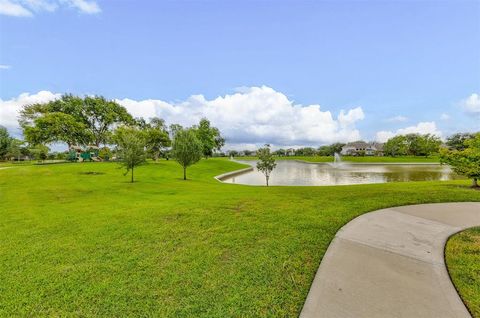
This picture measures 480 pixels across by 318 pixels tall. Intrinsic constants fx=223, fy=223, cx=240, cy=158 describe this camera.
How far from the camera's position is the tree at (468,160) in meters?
11.6

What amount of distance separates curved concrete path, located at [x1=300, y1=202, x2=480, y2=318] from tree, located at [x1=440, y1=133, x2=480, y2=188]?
7976 millimetres

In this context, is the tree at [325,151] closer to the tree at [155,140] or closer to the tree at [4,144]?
the tree at [155,140]

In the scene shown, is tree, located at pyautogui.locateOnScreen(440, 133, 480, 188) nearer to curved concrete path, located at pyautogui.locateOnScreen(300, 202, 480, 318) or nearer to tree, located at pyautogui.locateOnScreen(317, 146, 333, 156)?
curved concrete path, located at pyautogui.locateOnScreen(300, 202, 480, 318)

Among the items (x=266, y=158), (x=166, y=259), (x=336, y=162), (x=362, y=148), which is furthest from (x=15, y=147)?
(x=362, y=148)

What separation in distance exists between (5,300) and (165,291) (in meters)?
2.17

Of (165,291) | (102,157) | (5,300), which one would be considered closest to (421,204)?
(165,291)

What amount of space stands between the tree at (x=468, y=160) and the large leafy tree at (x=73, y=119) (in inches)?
1906

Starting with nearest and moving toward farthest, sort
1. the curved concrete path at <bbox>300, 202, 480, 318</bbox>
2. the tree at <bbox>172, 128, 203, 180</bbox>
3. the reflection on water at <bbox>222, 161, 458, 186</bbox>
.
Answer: the curved concrete path at <bbox>300, 202, 480, 318</bbox> < the tree at <bbox>172, 128, 203, 180</bbox> < the reflection on water at <bbox>222, 161, 458, 186</bbox>

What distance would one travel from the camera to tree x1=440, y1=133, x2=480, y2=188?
1156 centimetres

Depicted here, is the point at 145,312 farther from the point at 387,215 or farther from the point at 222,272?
the point at 387,215

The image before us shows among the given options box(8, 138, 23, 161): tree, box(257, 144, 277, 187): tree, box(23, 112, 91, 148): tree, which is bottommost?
box(257, 144, 277, 187): tree

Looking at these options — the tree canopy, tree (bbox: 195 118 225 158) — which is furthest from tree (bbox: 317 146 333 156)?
tree (bbox: 195 118 225 158)

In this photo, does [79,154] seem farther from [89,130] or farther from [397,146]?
[397,146]

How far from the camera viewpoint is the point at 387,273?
140 inches
